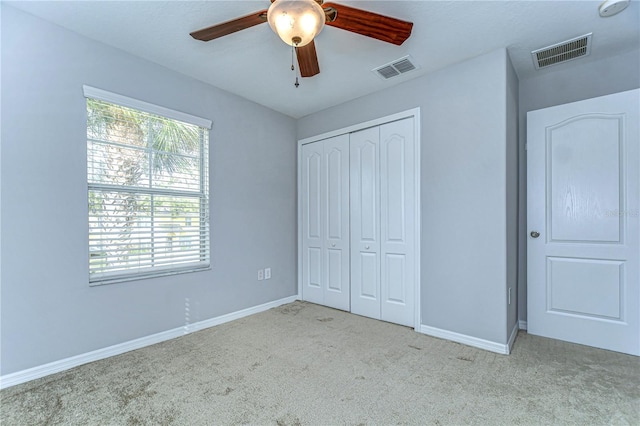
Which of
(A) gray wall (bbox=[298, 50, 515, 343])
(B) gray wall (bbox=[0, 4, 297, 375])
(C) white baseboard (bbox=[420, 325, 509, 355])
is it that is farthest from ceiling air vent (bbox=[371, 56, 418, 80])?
(C) white baseboard (bbox=[420, 325, 509, 355])

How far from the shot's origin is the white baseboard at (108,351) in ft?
6.69

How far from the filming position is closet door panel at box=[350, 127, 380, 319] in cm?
338

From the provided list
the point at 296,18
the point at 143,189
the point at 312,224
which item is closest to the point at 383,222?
the point at 312,224

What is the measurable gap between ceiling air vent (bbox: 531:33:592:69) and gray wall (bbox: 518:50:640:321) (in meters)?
0.15

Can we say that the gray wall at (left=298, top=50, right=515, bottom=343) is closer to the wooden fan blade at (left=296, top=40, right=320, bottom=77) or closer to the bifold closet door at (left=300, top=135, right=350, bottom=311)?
the bifold closet door at (left=300, top=135, right=350, bottom=311)

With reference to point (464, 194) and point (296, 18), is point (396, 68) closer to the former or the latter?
point (464, 194)

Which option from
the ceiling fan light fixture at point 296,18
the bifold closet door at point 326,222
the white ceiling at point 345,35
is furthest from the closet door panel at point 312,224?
the ceiling fan light fixture at point 296,18

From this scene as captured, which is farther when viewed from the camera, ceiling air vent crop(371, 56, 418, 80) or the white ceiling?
ceiling air vent crop(371, 56, 418, 80)

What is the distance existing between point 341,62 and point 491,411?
112 inches

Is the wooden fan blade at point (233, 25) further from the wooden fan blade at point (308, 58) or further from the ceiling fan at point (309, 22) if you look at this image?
the wooden fan blade at point (308, 58)

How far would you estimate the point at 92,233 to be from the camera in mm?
2385

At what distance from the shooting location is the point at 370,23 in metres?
1.67

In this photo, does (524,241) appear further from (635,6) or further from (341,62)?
(341,62)

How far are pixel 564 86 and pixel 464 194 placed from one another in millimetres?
1499
